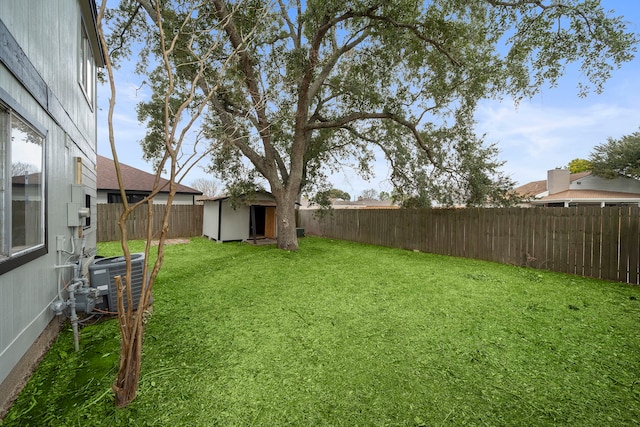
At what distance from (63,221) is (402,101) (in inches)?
298

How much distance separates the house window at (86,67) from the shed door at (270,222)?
756cm

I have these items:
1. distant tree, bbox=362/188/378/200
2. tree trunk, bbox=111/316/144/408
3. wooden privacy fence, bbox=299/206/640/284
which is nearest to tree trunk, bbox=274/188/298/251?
distant tree, bbox=362/188/378/200

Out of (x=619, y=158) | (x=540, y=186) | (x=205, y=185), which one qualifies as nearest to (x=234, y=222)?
(x=619, y=158)

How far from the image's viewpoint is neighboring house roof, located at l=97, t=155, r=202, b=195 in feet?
43.0

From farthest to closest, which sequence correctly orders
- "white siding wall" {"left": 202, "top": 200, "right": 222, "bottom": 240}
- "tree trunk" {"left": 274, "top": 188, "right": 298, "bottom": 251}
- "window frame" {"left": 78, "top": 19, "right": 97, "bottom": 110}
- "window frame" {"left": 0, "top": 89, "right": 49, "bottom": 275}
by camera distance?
"white siding wall" {"left": 202, "top": 200, "right": 222, "bottom": 240} < "tree trunk" {"left": 274, "top": 188, "right": 298, "bottom": 251} < "window frame" {"left": 78, "top": 19, "right": 97, "bottom": 110} < "window frame" {"left": 0, "top": 89, "right": 49, "bottom": 275}

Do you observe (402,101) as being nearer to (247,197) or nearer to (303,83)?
(303,83)

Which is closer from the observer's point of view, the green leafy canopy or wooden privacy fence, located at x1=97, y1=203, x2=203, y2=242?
the green leafy canopy

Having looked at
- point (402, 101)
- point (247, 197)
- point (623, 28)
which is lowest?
point (247, 197)

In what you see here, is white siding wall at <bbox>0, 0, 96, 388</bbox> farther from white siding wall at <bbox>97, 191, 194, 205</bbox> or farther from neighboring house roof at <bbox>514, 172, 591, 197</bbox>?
neighboring house roof at <bbox>514, 172, 591, 197</bbox>

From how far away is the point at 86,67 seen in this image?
486 centimetres

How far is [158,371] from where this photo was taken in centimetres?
224

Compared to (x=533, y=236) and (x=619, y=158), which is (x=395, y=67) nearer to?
(x=533, y=236)

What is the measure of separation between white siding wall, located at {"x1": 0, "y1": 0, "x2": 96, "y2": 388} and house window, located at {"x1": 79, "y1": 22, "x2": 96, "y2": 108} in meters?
0.44

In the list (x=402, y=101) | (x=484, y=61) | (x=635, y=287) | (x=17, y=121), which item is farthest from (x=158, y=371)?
(x=484, y=61)
